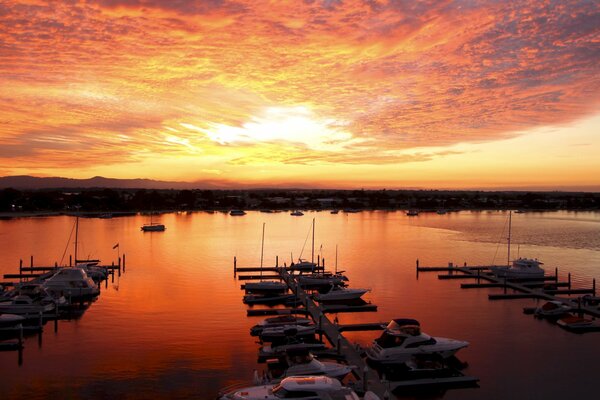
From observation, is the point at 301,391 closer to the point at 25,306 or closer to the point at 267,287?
the point at 25,306

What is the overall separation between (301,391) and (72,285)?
2666 centimetres

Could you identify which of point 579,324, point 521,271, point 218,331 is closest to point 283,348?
point 218,331

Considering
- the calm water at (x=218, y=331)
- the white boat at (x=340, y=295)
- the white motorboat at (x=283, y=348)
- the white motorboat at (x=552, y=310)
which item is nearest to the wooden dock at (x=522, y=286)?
the white motorboat at (x=552, y=310)

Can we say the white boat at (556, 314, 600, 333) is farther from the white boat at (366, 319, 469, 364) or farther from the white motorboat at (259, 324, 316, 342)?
the white motorboat at (259, 324, 316, 342)

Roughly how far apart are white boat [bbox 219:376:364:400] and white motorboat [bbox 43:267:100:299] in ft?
78.6

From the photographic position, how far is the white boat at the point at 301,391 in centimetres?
1706

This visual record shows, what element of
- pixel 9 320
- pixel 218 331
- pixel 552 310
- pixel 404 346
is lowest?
pixel 218 331

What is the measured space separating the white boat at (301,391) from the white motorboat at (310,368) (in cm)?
241

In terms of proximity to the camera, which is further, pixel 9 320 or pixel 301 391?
pixel 9 320

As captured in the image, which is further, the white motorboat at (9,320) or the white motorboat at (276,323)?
the white motorboat at (9,320)

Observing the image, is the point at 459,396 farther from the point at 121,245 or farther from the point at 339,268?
the point at 121,245

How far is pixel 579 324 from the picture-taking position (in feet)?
97.5

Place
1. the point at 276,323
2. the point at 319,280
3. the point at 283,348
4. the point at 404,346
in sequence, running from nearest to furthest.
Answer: the point at 404,346, the point at 283,348, the point at 276,323, the point at 319,280

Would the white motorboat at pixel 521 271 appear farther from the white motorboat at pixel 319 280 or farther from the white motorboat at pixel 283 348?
the white motorboat at pixel 283 348
